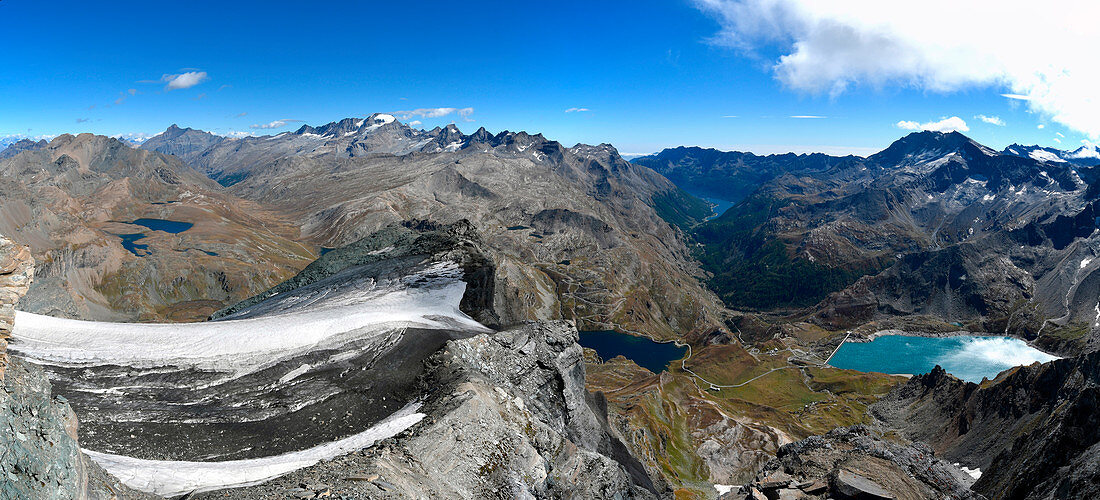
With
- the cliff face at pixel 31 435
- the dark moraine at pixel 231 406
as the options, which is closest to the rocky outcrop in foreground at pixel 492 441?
the dark moraine at pixel 231 406

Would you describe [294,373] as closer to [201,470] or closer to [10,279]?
[201,470]

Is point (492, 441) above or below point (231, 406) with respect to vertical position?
below

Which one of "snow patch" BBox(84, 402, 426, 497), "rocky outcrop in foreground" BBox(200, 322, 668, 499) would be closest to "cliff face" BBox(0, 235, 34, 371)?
"snow patch" BBox(84, 402, 426, 497)

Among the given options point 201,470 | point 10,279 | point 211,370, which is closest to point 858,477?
point 201,470

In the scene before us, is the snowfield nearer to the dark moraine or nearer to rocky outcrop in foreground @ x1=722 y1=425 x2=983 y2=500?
the dark moraine

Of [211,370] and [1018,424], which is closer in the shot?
[211,370]

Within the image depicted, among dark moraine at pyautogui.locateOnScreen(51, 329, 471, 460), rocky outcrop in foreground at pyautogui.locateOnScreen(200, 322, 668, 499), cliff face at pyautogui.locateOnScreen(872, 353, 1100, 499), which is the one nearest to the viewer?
rocky outcrop in foreground at pyautogui.locateOnScreen(200, 322, 668, 499)

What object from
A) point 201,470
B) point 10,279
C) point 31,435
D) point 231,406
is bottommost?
point 201,470

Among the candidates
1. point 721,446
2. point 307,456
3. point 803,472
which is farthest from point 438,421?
point 721,446
